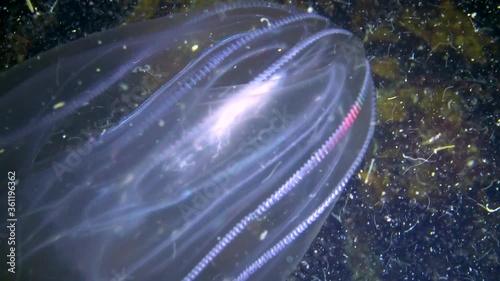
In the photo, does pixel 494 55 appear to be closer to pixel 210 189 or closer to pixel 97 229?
pixel 210 189

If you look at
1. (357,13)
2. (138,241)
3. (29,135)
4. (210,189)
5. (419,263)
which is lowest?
(419,263)

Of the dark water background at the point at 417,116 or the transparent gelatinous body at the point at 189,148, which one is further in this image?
the dark water background at the point at 417,116

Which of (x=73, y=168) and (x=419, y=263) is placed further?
(x=419, y=263)

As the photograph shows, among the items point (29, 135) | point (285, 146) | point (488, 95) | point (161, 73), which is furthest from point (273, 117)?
point (488, 95)

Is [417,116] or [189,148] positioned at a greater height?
[189,148]

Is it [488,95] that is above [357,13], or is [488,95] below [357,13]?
below

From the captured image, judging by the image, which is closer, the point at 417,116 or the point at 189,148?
the point at 189,148
